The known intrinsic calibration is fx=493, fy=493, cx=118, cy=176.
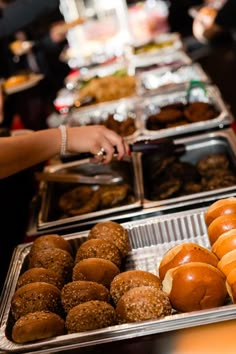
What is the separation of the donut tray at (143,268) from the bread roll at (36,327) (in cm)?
2

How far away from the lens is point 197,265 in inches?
59.1

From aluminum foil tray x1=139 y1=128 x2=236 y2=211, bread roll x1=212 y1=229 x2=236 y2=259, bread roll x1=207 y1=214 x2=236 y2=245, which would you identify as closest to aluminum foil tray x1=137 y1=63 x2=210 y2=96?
aluminum foil tray x1=139 y1=128 x2=236 y2=211

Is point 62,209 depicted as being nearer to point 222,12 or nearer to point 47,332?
point 47,332

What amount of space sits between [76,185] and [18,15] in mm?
3642

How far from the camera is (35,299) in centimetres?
155

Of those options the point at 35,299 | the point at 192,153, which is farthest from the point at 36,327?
the point at 192,153

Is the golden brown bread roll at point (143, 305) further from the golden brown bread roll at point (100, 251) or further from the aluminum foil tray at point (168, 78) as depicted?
the aluminum foil tray at point (168, 78)

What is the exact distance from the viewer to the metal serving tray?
2273 mm

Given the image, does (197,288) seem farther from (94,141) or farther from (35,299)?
(94,141)

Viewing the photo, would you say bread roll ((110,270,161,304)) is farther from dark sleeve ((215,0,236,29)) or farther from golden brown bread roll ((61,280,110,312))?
dark sleeve ((215,0,236,29))

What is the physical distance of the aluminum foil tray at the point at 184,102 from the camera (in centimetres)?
289

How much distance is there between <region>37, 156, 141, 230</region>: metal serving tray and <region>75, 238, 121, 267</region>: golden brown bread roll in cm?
41

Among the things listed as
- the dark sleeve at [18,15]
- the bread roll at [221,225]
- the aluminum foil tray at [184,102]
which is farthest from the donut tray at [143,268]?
the dark sleeve at [18,15]

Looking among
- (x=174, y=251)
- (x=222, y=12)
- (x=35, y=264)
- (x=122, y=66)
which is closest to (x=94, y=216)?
(x=35, y=264)
